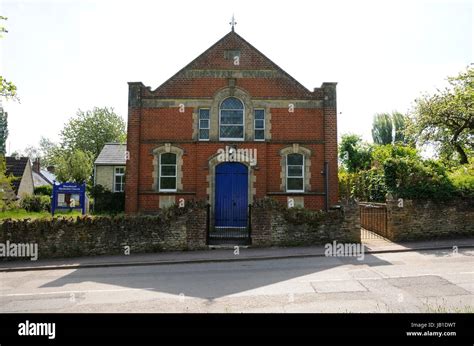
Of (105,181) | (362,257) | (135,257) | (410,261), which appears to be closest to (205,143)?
(135,257)

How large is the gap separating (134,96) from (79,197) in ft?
20.1

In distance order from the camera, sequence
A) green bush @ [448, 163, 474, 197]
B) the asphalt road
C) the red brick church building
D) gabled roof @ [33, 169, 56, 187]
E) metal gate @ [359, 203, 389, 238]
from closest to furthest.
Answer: the asphalt road, green bush @ [448, 163, 474, 197], metal gate @ [359, 203, 389, 238], the red brick church building, gabled roof @ [33, 169, 56, 187]

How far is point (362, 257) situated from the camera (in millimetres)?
12289

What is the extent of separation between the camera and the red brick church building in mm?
17453

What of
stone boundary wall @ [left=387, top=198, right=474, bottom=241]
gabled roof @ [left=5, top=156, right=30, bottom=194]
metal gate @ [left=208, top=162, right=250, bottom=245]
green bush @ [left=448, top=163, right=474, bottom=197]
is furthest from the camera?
gabled roof @ [left=5, top=156, right=30, bottom=194]

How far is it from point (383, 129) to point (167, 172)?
43.2 metres

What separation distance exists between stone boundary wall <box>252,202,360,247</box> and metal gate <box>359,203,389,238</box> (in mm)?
2246

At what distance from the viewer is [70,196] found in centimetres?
1830

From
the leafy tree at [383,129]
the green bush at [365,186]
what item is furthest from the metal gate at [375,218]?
the leafy tree at [383,129]

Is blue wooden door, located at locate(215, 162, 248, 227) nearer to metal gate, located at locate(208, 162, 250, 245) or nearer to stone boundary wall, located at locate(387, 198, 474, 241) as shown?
metal gate, located at locate(208, 162, 250, 245)

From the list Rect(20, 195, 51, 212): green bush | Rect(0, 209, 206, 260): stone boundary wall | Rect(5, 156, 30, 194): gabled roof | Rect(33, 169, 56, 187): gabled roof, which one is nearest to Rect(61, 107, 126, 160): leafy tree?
Rect(33, 169, 56, 187): gabled roof

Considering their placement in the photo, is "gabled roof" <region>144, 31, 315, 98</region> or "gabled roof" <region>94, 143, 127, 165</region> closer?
"gabled roof" <region>144, 31, 315, 98</region>

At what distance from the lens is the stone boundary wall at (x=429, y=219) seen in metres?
15.1

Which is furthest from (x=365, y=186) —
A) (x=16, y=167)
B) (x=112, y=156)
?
(x=16, y=167)
